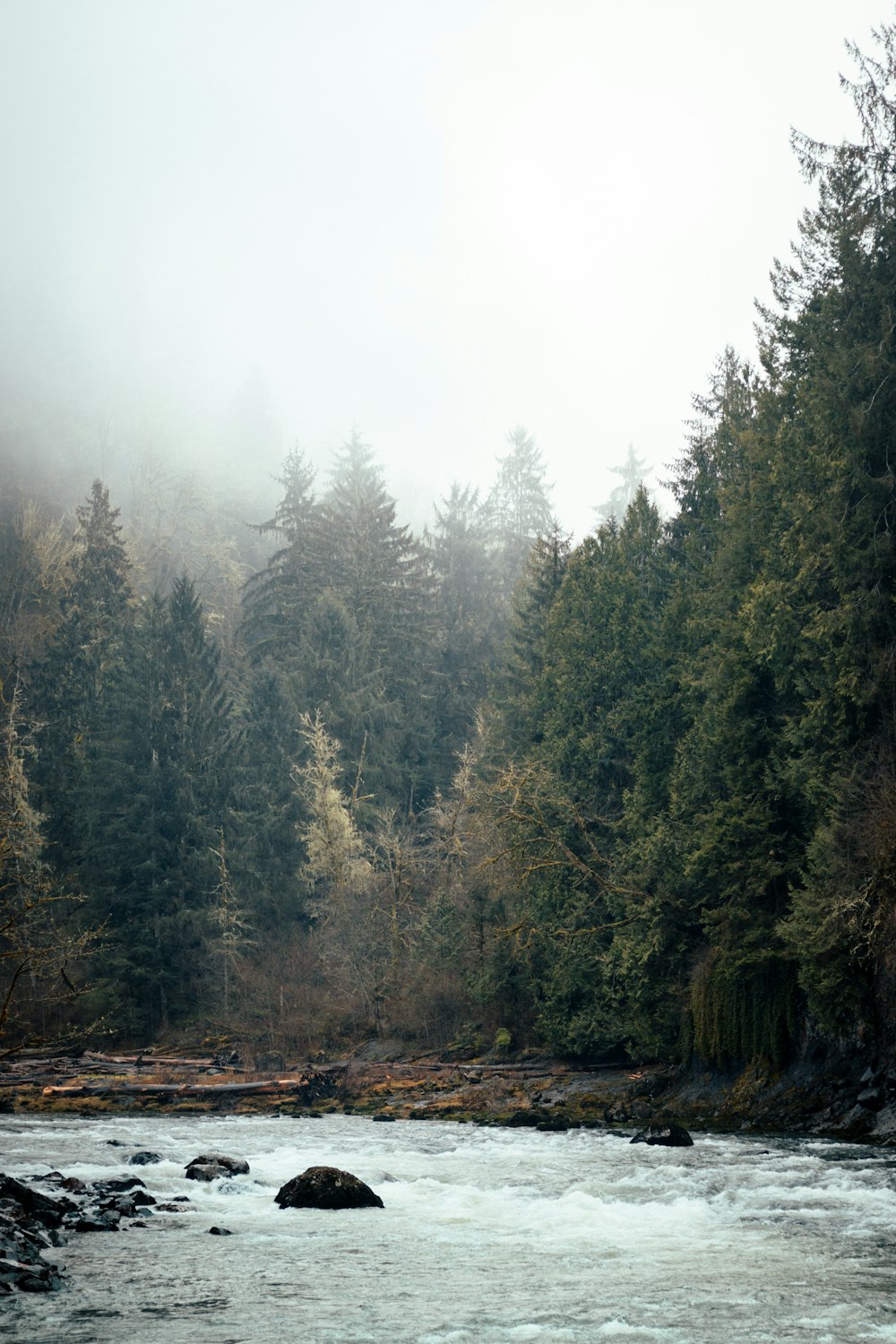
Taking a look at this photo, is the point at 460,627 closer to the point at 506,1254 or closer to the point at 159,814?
the point at 159,814

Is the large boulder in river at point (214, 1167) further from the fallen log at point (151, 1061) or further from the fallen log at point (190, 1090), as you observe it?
the fallen log at point (151, 1061)

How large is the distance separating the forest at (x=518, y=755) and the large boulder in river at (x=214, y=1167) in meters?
3.57

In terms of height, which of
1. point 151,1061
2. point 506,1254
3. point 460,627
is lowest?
point 151,1061

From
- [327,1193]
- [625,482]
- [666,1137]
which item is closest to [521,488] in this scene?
[625,482]

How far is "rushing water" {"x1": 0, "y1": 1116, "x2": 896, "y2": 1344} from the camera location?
10008 millimetres

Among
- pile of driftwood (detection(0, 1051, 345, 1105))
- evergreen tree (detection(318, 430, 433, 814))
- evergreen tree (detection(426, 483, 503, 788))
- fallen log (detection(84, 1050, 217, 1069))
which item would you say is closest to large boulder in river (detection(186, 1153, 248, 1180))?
pile of driftwood (detection(0, 1051, 345, 1105))

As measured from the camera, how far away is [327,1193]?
653 inches

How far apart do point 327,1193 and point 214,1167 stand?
10.5 ft

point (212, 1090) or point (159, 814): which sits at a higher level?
point (159, 814)

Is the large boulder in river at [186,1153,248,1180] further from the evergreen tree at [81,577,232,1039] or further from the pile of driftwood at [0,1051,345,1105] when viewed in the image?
the evergreen tree at [81,577,232,1039]

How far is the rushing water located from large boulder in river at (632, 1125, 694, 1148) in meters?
0.55

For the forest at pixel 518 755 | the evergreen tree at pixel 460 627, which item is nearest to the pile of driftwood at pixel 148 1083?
the forest at pixel 518 755

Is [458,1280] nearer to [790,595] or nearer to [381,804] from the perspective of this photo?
[790,595]

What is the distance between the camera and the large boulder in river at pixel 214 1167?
1872 centimetres
